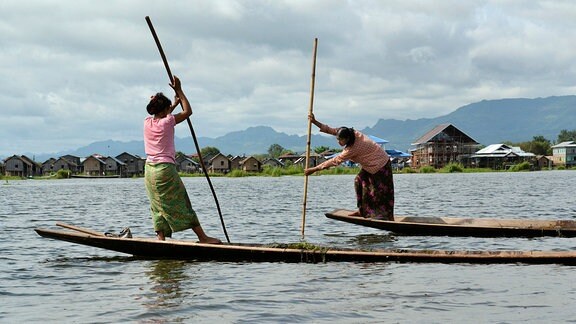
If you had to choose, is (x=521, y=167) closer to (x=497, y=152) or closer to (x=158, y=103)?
(x=497, y=152)

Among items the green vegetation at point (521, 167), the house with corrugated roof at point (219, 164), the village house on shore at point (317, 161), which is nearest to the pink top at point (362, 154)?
the village house on shore at point (317, 161)

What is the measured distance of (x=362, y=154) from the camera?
10625 millimetres

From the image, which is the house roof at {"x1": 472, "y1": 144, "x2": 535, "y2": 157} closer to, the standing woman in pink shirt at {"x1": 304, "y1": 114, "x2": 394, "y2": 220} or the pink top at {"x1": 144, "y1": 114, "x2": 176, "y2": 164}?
the standing woman in pink shirt at {"x1": 304, "y1": 114, "x2": 394, "y2": 220}

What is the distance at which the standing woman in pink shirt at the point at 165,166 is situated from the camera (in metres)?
7.94

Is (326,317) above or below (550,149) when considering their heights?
below

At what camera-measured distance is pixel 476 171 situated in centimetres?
8919

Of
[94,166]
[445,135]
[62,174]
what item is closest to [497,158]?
[445,135]

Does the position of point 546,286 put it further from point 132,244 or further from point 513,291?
point 132,244

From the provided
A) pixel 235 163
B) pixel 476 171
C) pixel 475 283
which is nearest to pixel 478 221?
pixel 475 283

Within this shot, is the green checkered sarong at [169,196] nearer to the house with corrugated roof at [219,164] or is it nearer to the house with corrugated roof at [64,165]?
the house with corrugated roof at [219,164]

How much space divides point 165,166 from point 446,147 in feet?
292

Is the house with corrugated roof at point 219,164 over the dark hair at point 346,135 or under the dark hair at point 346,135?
over

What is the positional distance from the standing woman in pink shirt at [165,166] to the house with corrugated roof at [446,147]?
8680 centimetres

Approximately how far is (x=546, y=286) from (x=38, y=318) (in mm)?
4419
